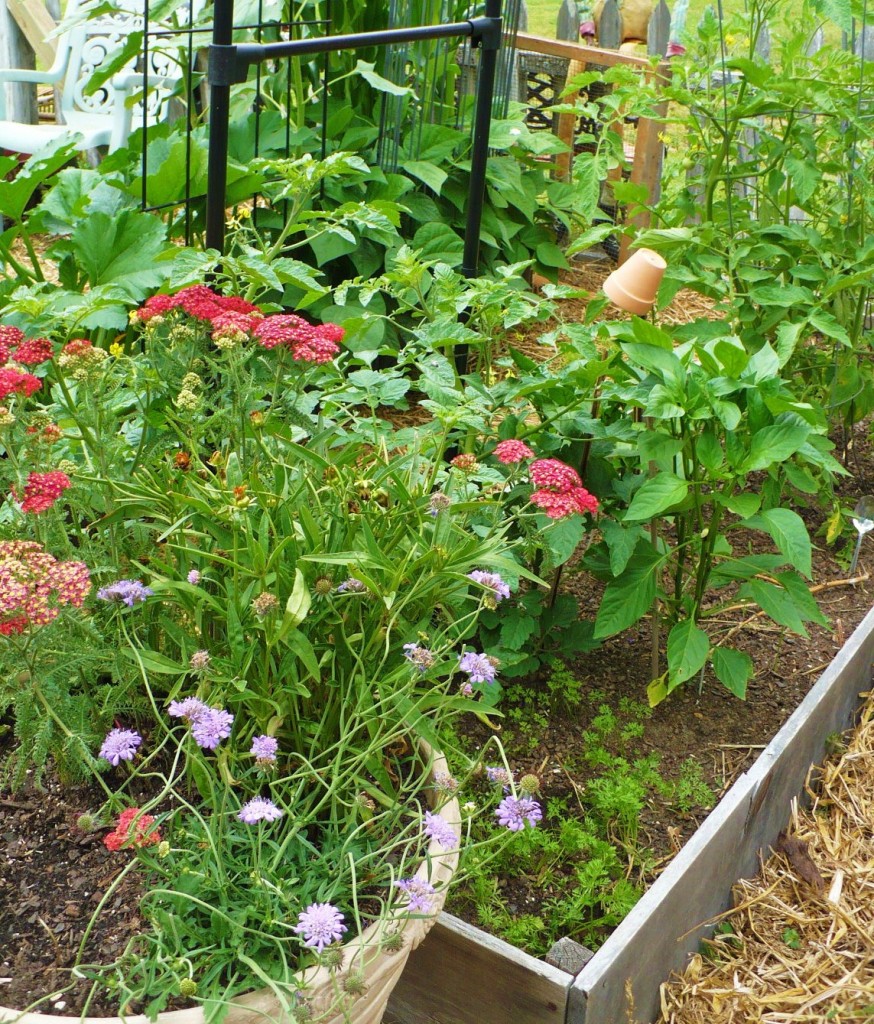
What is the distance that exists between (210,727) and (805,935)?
1.30 m

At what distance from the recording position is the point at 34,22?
5.23 m

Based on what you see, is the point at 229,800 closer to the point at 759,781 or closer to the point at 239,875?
the point at 239,875

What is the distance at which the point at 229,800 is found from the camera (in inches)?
59.2

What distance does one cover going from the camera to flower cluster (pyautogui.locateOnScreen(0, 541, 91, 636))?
1263 millimetres

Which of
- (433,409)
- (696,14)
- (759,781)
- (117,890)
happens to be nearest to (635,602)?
(759,781)

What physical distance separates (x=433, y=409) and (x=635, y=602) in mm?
546

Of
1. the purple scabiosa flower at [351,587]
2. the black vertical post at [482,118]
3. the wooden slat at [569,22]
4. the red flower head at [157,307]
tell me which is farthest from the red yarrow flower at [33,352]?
the wooden slat at [569,22]

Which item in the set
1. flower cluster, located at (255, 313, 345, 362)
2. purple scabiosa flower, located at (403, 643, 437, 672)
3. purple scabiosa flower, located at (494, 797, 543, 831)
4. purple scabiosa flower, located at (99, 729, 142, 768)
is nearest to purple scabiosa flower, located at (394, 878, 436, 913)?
purple scabiosa flower, located at (494, 797, 543, 831)

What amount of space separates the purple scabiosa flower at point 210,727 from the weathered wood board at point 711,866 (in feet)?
2.07

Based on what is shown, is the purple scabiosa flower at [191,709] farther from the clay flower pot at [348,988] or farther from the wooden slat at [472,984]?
the wooden slat at [472,984]

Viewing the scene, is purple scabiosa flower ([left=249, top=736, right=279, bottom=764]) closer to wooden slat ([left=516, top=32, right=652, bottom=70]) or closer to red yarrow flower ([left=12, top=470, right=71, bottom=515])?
red yarrow flower ([left=12, top=470, right=71, bottom=515])

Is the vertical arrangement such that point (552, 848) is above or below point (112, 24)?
below

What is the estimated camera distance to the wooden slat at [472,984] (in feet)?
5.27

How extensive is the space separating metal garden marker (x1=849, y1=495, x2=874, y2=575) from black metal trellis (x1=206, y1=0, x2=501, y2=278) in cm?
119
